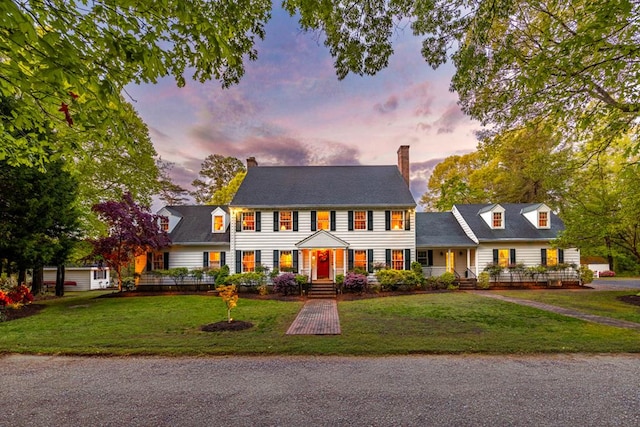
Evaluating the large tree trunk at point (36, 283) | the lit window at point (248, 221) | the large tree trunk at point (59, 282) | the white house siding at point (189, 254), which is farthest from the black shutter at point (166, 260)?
the large tree trunk at point (36, 283)

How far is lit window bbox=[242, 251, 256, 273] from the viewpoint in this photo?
63.6 ft

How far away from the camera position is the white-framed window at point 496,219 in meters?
21.7

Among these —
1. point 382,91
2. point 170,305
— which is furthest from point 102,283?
point 382,91

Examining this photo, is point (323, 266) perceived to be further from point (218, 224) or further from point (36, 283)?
point (36, 283)

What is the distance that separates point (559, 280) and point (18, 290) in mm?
29613

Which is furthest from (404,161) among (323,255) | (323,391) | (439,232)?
(323,391)

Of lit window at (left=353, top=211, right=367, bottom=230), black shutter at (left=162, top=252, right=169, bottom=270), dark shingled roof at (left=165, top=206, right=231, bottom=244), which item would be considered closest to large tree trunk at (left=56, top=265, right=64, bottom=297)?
black shutter at (left=162, top=252, right=169, bottom=270)

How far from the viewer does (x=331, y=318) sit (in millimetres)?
10305

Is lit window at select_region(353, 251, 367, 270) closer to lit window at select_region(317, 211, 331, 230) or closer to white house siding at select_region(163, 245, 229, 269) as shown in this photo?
lit window at select_region(317, 211, 331, 230)

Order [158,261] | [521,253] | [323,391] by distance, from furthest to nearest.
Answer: [521,253] → [158,261] → [323,391]

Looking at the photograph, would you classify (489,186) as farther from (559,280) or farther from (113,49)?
(113,49)

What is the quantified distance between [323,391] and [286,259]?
14.9m

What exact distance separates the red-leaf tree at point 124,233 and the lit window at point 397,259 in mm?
14446

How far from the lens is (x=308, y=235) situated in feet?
64.1
